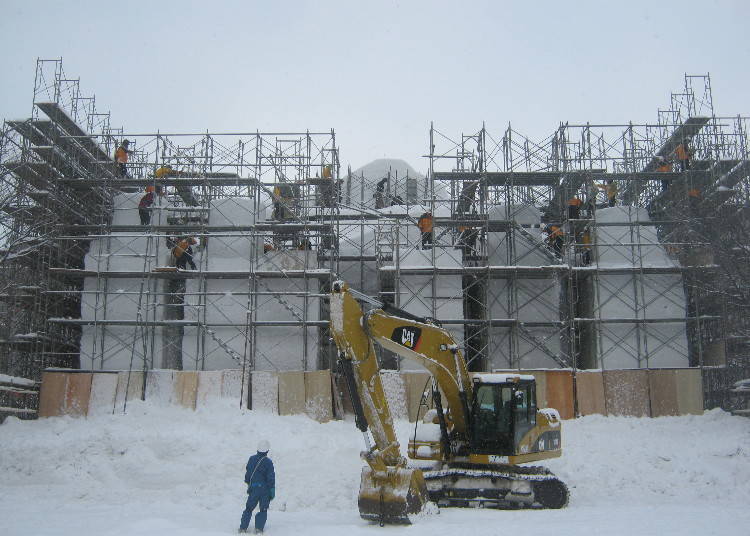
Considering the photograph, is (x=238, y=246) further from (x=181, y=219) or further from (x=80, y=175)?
(x=80, y=175)

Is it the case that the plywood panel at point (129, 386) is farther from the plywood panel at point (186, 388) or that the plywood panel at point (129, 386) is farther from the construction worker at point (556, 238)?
the construction worker at point (556, 238)

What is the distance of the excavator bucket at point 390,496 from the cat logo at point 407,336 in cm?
213

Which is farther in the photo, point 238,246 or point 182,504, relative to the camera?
point 238,246

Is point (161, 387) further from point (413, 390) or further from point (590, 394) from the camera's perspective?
point (590, 394)

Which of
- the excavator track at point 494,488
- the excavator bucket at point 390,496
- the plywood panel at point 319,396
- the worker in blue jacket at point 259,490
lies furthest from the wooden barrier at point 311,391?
the worker in blue jacket at point 259,490

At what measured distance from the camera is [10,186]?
23125 millimetres

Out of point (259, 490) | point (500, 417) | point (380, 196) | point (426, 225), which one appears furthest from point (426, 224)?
point (259, 490)

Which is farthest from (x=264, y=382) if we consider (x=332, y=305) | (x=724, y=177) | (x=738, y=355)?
(x=724, y=177)

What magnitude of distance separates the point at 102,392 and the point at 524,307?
13067mm

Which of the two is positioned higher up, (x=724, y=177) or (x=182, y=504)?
(x=724, y=177)

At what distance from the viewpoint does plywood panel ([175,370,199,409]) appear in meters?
20.5

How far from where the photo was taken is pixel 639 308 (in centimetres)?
2322

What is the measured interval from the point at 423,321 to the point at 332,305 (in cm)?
244

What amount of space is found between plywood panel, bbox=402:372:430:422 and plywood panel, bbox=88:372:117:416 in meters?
8.29
